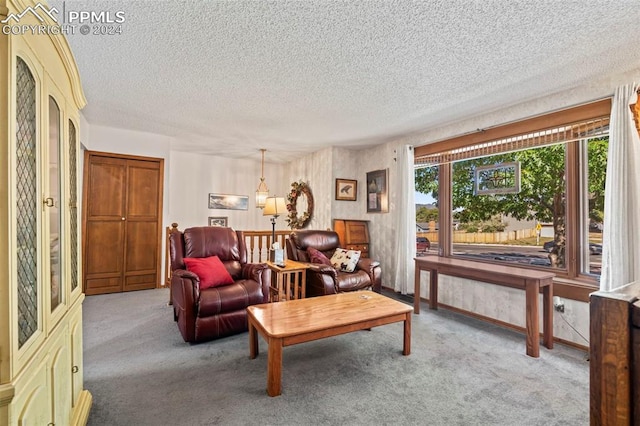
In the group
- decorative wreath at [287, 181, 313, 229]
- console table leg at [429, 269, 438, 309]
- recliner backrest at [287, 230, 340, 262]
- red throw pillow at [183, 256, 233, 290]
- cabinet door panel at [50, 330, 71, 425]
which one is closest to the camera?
cabinet door panel at [50, 330, 71, 425]

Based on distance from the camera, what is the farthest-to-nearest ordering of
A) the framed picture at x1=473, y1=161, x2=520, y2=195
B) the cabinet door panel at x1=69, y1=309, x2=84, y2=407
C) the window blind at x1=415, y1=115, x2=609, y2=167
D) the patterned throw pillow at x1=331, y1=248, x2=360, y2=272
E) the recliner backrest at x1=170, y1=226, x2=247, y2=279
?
the patterned throw pillow at x1=331, y1=248, x2=360, y2=272
the framed picture at x1=473, y1=161, x2=520, y2=195
the recliner backrest at x1=170, y1=226, x2=247, y2=279
the window blind at x1=415, y1=115, x2=609, y2=167
the cabinet door panel at x1=69, y1=309, x2=84, y2=407

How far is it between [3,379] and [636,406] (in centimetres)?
160

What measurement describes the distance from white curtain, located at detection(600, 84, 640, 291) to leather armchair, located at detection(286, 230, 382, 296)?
2.25m

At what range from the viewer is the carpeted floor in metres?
1.73

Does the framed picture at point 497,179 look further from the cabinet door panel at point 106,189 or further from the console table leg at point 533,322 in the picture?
the cabinet door panel at point 106,189

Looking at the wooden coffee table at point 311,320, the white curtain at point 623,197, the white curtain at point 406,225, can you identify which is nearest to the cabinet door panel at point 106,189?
the wooden coffee table at point 311,320

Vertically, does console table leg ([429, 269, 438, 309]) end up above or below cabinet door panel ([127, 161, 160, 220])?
below

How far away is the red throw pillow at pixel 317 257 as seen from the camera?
3930mm

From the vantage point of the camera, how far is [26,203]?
3.40 feet

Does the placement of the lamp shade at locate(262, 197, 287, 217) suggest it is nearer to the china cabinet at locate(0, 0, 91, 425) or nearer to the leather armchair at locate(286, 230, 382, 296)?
the leather armchair at locate(286, 230, 382, 296)

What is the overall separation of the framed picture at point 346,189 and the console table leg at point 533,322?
→ 3072mm

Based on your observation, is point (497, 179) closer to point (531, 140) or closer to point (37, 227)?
point (531, 140)

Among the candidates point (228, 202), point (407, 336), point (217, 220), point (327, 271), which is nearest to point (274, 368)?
point (407, 336)

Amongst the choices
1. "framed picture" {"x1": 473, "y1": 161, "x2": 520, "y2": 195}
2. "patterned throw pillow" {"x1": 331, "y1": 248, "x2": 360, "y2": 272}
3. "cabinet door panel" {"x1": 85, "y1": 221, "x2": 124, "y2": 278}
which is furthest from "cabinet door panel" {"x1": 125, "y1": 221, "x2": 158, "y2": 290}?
"framed picture" {"x1": 473, "y1": 161, "x2": 520, "y2": 195}
